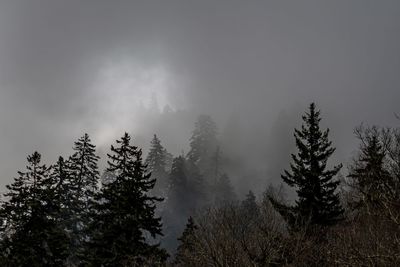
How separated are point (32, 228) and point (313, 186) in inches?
762

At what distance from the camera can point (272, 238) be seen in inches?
746

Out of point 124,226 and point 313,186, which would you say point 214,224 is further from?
point 313,186

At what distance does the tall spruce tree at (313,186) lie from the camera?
27.8 meters

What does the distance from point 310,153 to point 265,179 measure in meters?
97.0

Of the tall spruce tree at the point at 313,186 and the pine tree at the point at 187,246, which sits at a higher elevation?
the tall spruce tree at the point at 313,186

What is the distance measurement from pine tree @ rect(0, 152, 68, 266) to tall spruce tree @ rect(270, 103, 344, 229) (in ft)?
49.1

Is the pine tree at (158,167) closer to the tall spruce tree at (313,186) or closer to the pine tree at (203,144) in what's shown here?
the pine tree at (203,144)

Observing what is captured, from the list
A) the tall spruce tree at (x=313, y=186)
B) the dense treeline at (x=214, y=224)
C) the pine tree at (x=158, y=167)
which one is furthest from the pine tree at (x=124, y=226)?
the pine tree at (x=158, y=167)

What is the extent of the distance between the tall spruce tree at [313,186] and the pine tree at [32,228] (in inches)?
589

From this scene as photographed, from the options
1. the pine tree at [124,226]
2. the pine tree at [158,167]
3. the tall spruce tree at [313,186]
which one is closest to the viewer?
the pine tree at [124,226]

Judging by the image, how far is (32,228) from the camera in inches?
995

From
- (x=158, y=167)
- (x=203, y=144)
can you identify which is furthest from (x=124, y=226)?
(x=203, y=144)

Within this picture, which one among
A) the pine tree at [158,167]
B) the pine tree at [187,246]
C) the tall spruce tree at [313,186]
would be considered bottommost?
the pine tree at [187,246]

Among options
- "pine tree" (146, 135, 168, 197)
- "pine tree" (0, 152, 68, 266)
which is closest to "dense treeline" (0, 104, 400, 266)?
"pine tree" (0, 152, 68, 266)
